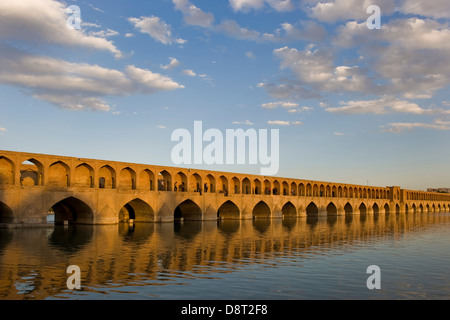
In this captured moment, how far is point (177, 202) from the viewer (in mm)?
40062

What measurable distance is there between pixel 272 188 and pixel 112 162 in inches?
1007

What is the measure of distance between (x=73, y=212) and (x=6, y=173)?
285 inches

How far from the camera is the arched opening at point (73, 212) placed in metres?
33.9

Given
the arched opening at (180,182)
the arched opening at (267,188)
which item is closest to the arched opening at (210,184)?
the arched opening at (180,182)

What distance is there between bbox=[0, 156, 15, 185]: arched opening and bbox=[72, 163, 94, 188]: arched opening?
5.33m

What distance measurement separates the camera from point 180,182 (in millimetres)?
43562

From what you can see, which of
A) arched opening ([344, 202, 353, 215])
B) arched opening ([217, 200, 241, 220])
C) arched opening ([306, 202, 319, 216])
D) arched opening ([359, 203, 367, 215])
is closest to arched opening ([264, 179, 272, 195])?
arched opening ([217, 200, 241, 220])

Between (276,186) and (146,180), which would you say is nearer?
(146,180)

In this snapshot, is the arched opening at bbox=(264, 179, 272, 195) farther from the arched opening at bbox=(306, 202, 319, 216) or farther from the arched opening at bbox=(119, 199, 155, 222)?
the arched opening at bbox=(119, 199, 155, 222)

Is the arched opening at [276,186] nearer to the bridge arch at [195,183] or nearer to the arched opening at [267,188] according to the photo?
the arched opening at [267,188]

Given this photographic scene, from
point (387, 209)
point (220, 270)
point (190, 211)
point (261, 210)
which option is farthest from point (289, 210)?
point (220, 270)

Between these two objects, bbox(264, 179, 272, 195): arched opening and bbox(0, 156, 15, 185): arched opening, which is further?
bbox(264, 179, 272, 195): arched opening

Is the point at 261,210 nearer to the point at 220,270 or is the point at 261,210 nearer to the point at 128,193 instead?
the point at 128,193

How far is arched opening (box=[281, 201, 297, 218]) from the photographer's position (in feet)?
188
